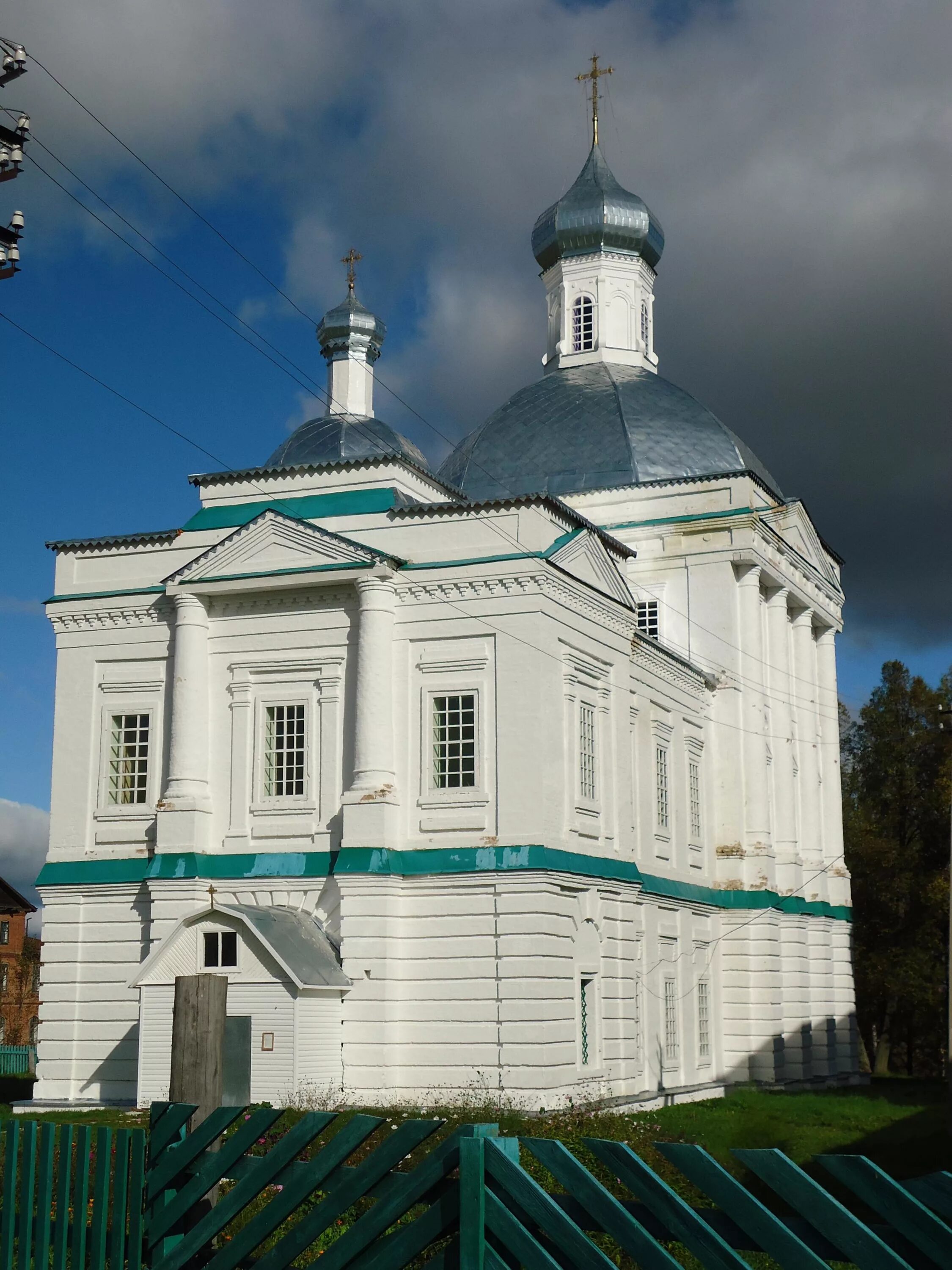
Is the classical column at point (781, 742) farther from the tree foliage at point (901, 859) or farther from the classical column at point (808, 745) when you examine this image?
the tree foliage at point (901, 859)

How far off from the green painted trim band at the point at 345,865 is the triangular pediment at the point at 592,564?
474cm

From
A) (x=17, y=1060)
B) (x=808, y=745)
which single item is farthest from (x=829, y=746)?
(x=17, y=1060)

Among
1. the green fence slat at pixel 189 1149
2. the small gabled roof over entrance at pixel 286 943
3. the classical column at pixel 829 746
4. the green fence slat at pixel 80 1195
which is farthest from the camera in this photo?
the classical column at pixel 829 746

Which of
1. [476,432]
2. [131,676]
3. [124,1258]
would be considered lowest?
[124,1258]

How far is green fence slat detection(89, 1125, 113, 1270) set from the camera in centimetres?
689

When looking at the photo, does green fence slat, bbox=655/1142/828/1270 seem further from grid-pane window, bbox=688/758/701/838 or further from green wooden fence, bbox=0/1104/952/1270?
grid-pane window, bbox=688/758/701/838

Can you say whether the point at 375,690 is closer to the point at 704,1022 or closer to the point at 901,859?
the point at 704,1022

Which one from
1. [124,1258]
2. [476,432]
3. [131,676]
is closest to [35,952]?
[476,432]

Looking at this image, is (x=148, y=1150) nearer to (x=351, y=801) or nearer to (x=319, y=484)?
(x=351, y=801)

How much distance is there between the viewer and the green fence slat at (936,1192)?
15.7 ft

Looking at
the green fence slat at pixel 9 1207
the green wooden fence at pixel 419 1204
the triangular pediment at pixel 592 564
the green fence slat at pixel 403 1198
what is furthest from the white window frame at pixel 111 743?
the green fence slat at pixel 403 1198

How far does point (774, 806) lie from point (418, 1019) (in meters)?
14.5

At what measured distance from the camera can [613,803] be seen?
2648 cm

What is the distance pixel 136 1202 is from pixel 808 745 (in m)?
33.0
